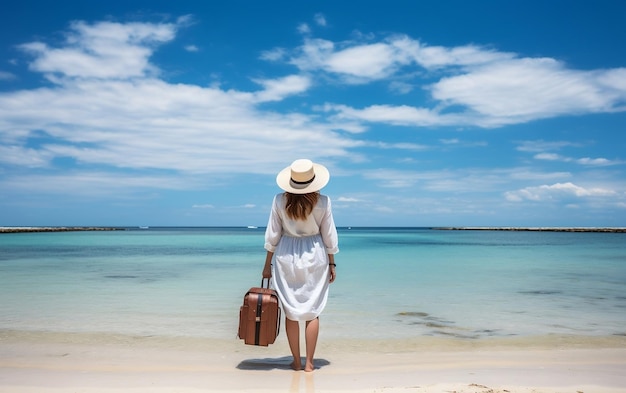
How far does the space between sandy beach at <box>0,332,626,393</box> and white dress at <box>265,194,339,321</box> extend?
619 millimetres

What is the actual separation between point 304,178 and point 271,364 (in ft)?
5.94

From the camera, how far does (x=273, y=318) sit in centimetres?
417

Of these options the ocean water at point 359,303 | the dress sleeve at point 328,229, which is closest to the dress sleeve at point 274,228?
the dress sleeve at point 328,229

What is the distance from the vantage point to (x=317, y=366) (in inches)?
183

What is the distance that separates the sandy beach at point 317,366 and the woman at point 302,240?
2.14 feet

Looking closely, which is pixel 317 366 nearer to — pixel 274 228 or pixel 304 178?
pixel 274 228

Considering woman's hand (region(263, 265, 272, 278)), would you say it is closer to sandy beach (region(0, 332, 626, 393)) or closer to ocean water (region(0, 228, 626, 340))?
sandy beach (region(0, 332, 626, 393))

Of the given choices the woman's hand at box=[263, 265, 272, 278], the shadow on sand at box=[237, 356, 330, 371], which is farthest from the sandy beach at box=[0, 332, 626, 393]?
the woman's hand at box=[263, 265, 272, 278]

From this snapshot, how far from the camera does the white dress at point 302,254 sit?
4.14 m

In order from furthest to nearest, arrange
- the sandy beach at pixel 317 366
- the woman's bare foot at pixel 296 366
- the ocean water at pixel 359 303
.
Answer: the ocean water at pixel 359 303 < the woman's bare foot at pixel 296 366 < the sandy beach at pixel 317 366

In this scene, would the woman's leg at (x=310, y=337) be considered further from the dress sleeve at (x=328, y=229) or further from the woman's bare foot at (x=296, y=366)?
the dress sleeve at (x=328, y=229)

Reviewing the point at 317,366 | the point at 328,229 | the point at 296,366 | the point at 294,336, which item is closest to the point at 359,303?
the point at 317,366

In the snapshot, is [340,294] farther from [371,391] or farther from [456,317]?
[371,391]

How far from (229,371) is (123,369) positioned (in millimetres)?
939
